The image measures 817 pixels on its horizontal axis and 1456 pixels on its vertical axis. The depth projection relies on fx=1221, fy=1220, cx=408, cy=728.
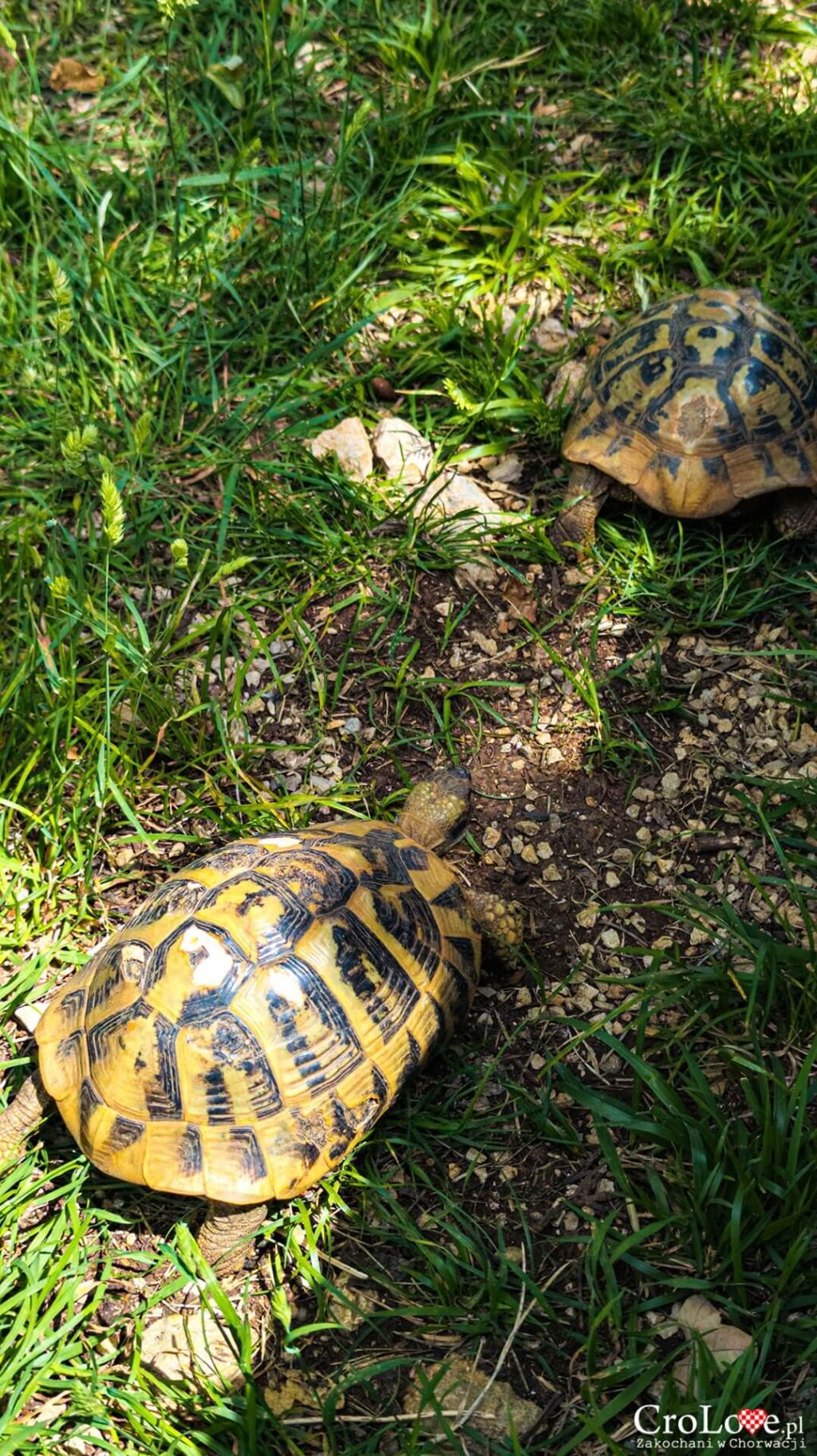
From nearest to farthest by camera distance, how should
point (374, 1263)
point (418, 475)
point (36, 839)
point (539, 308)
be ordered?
point (374, 1263), point (36, 839), point (418, 475), point (539, 308)

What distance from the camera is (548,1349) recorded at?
9.96ft

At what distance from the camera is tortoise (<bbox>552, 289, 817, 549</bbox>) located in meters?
4.33

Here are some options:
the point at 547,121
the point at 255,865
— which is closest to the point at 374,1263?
the point at 255,865

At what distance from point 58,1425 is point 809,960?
7.36ft

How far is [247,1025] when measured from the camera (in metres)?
3.17

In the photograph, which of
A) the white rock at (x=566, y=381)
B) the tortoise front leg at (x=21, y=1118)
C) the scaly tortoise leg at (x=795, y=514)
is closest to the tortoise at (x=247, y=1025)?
the tortoise front leg at (x=21, y=1118)

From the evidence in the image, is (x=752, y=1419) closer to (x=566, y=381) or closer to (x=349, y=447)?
(x=349, y=447)

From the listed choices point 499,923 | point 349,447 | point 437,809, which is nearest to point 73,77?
point 349,447

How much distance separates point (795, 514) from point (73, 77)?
407cm

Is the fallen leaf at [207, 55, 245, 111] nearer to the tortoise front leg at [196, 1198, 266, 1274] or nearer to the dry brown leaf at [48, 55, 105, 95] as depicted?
the dry brown leaf at [48, 55, 105, 95]

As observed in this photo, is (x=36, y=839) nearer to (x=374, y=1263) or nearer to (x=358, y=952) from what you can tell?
(x=358, y=952)

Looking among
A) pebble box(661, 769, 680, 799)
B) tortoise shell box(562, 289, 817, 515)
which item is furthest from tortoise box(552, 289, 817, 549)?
pebble box(661, 769, 680, 799)

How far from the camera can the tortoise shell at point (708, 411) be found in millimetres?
4324

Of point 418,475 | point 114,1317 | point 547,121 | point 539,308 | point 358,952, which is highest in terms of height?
point 547,121
